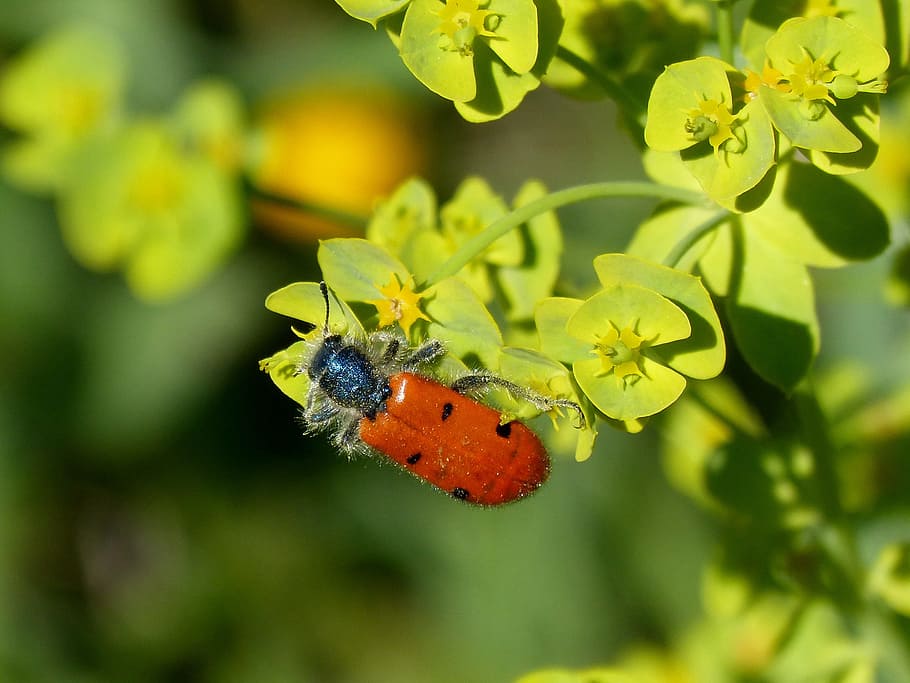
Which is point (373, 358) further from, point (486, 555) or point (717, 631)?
point (486, 555)

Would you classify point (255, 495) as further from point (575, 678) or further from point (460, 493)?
point (575, 678)

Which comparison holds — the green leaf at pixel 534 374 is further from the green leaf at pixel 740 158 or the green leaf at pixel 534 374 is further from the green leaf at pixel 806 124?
the green leaf at pixel 806 124

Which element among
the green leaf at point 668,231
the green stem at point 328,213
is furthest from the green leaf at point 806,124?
the green stem at point 328,213

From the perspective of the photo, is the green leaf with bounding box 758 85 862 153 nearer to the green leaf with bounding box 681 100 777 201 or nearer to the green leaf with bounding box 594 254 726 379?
the green leaf with bounding box 681 100 777 201

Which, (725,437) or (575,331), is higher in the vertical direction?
(575,331)

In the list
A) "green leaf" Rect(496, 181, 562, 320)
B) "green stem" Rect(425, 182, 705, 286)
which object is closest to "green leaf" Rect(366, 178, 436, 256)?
"green leaf" Rect(496, 181, 562, 320)

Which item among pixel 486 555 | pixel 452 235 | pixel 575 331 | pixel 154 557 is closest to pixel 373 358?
pixel 452 235
